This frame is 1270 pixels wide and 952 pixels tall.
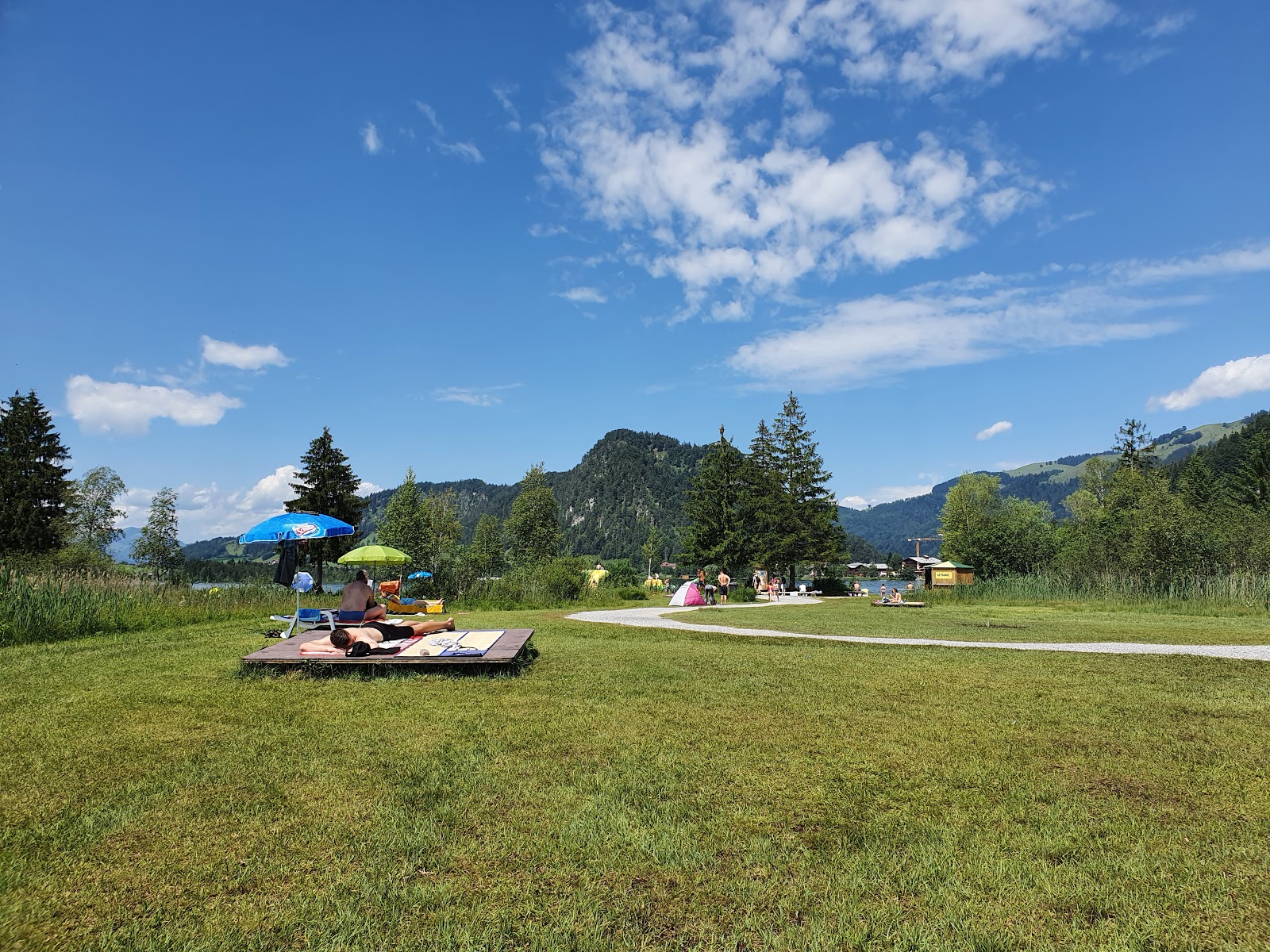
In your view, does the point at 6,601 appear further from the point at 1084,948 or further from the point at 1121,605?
the point at 1121,605

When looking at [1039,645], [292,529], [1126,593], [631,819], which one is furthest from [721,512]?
[631,819]

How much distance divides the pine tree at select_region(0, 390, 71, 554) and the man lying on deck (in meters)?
40.7

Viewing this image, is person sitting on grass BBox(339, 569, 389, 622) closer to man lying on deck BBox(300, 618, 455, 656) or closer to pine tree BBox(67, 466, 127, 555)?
man lying on deck BBox(300, 618, 455, 656)

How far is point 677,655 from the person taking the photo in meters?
11.0

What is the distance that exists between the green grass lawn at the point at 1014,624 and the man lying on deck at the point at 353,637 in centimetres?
879

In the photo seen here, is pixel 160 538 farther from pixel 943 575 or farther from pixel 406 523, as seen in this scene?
pixel 943 575

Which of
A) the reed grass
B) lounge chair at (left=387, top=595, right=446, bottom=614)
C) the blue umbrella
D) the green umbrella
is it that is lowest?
the reed grass

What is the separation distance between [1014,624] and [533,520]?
48.6 m

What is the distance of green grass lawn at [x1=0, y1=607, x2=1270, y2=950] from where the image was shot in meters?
2.92

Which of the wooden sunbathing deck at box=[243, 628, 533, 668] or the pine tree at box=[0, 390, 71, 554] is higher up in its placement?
the pine tree at box=[0, 390, 71, 554]

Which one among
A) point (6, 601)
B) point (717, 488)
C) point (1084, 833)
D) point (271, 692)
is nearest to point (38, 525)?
A: point (6, 601)

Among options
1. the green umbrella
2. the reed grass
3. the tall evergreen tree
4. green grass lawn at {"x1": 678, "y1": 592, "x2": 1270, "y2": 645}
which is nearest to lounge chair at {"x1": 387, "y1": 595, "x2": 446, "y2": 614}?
the green umbrella

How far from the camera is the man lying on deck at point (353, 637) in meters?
8.84

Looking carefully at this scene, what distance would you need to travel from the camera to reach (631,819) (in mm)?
3990
